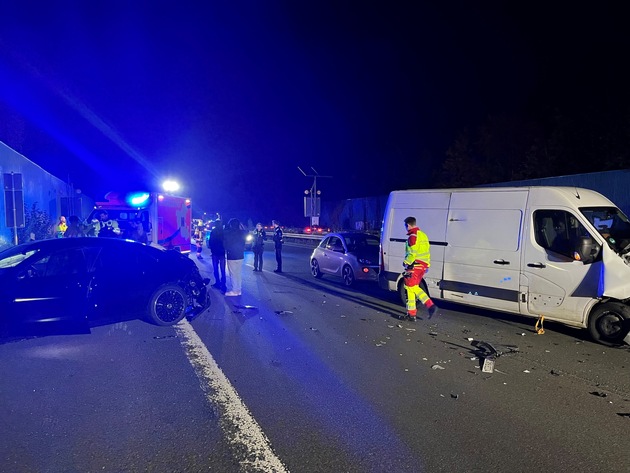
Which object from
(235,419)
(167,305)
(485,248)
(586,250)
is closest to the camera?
(235,419)

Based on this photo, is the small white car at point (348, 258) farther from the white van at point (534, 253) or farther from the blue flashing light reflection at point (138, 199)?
the blue flashing light reflection at point (138, 199)

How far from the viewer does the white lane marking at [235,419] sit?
3443 millimetres

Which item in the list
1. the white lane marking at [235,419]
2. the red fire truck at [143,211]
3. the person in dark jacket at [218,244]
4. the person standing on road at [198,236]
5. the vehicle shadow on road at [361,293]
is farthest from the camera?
the person standing on road at [198,236]

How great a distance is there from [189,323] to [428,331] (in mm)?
3791

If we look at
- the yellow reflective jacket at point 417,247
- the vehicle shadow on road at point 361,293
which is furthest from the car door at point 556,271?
the vehicle shadow on road at point 361,293

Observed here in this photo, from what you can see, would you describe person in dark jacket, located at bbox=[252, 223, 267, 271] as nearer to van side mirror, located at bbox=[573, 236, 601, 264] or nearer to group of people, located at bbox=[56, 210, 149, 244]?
group of people, located at bbox=[56, 210, 149, 244]

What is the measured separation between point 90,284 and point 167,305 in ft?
3.97

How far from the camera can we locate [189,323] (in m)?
7.79

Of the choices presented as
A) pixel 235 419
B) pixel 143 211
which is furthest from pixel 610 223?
pixel 143 211

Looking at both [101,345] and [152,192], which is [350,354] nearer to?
[101,345]

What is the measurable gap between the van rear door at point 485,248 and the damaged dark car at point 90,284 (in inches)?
170

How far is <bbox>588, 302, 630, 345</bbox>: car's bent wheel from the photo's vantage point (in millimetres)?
6266

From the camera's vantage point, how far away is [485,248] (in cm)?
782

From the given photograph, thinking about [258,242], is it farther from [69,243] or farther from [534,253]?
[534,253]
